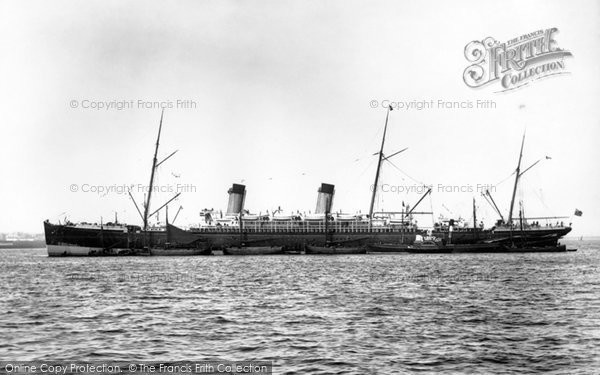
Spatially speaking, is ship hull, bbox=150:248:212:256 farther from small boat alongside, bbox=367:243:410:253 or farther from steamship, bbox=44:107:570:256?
small boat alongside, bbox=367:243:410:253

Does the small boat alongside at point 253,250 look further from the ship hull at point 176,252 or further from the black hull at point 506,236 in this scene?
the black hull at point 506,236

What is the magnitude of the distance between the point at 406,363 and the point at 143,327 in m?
Result: 9.76

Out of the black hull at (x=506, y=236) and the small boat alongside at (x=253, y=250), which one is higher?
the black hull at (x=506, y=236)

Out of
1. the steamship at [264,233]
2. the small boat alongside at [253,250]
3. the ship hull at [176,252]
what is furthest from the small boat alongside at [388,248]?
the ship hull at [176,252]

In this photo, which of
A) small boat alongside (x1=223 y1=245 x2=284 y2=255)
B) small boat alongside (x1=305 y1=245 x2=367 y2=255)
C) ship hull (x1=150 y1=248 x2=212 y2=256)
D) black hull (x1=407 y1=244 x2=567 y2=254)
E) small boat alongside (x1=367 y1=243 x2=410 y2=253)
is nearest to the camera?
ship hull (x1=150 y1=248 x2=212 y2=256)

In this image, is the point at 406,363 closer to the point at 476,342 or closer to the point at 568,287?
the point at 476,342

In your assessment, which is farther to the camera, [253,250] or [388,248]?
[388,248]

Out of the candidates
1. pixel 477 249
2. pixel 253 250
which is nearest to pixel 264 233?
pixel 253 250

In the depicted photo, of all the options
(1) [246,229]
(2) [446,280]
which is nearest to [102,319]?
(2) [446,280]

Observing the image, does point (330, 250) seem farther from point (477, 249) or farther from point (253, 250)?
point (477, 249)

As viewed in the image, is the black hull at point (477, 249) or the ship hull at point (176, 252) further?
the black hull at point (477, 249)

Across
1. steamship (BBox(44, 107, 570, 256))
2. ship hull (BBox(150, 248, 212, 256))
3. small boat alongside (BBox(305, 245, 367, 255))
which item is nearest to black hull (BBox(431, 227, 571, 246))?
steamship (BBox(44, 107, 570, 256))

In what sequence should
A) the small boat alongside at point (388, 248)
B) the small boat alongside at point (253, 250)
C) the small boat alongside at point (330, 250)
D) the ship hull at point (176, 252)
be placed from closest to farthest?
1. the ship hull at point (176, 252)
2. the small boat alongside at point (253, 250)
3. the small boat alongside at point (330, 250)
4. the small boat alongside at point (388, 248)

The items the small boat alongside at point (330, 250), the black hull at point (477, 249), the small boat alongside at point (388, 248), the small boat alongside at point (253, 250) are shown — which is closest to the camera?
the small boat alongside at point (253, 250)
